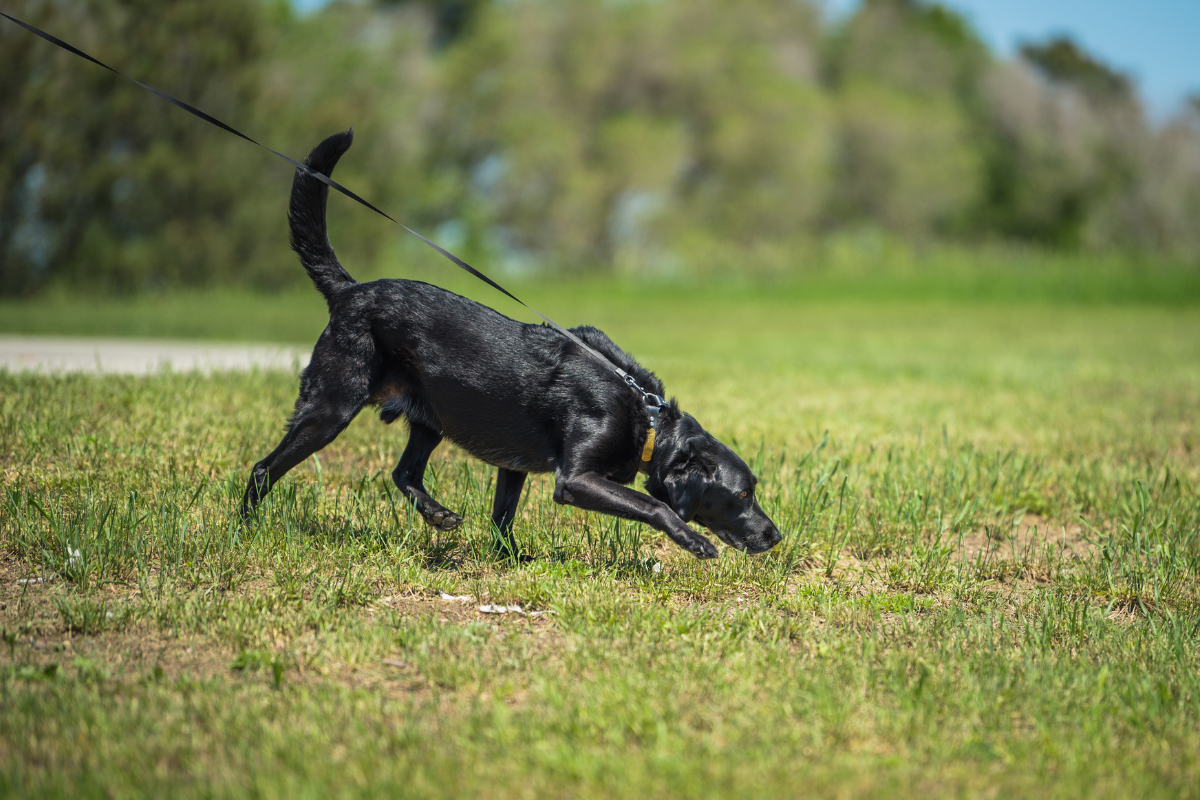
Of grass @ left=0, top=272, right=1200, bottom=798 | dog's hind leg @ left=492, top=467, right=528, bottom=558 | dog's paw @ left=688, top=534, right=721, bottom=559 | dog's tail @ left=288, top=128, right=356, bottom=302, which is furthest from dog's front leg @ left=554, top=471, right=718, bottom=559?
dog's tail @ left=288, top=128, right=356, bottom=302

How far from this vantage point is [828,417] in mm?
6984

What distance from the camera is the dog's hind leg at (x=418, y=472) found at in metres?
4.19

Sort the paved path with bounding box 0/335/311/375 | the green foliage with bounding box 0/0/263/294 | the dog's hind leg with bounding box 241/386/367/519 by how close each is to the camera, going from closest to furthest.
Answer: the dog's hind leg with bounding box 241/386/367/519, the paved path with bounding box 0/335/311/375, the green foliage with bounding box 0/0/263/294

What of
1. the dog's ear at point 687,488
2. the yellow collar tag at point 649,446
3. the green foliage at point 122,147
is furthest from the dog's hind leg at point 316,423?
the green foliage at point 122,147

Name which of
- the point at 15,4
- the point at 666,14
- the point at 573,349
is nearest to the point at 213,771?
the point at 573,349

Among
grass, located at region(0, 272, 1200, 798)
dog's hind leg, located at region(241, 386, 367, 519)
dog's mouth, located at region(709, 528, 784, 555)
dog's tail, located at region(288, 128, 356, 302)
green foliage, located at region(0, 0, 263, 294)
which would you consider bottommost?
grass, located at region(0, 272, 1200, 798)

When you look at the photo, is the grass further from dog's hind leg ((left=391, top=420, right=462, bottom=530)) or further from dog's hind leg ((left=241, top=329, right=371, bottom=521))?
dog's hind leg ((left=241, top=329, right=371, bottom=521))

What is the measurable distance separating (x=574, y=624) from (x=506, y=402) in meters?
0.97

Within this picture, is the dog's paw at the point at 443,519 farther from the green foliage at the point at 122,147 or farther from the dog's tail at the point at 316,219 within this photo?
the green foliage at the point at 122,147

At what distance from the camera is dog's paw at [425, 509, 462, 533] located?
4172 millimetres

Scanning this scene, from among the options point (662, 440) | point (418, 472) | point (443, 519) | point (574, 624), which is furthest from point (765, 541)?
point (418, 472)

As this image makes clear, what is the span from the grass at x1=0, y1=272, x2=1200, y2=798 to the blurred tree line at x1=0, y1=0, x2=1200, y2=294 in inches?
477

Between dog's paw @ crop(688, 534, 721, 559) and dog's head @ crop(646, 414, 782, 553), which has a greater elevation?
dog's head @ crop(646, 414, 782, 553)

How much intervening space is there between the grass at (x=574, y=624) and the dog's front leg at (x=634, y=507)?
0.24 metres
